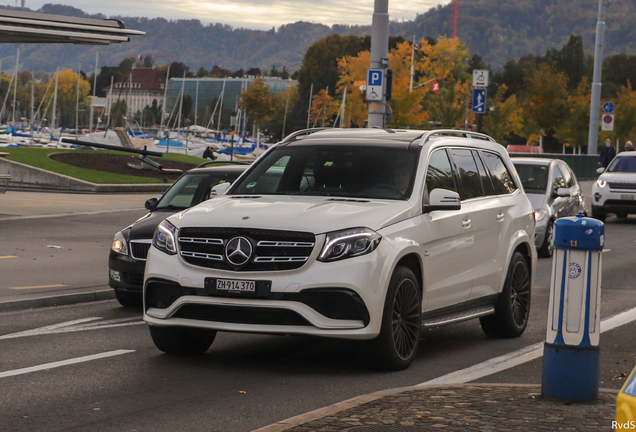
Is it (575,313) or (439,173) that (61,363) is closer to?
(439,173)

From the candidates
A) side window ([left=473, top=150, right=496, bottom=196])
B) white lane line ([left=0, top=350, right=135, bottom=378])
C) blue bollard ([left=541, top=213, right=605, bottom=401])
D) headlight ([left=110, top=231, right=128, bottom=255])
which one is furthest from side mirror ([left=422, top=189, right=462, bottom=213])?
headlight ([left=110, top=231, right=128, bottom=255])

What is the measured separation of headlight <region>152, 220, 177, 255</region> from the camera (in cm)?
766

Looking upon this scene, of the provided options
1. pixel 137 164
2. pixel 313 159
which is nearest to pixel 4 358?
pixel 313 159

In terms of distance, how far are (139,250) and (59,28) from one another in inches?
566

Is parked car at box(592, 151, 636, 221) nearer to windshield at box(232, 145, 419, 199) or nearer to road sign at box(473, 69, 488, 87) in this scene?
road sign at box(473, 69, 488, 87)

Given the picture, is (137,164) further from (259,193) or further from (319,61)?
(319,61)

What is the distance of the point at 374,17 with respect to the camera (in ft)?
68.1

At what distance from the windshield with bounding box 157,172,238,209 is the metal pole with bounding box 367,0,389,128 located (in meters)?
8.32

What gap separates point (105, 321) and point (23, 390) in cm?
345

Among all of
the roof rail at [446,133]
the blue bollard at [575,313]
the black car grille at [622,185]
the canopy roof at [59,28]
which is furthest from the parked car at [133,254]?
the black car grille at [622,185]

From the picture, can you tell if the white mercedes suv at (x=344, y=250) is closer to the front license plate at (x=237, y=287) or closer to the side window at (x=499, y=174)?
the front license plate at (x=237, y=287)

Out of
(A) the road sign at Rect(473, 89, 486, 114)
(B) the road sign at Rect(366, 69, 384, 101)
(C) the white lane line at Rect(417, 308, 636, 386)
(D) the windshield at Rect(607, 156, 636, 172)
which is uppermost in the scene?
(A) the road sign at Rect(473, 89, 486, 114)

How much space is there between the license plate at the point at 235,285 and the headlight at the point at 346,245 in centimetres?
51

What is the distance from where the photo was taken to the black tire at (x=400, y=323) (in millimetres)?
7441
